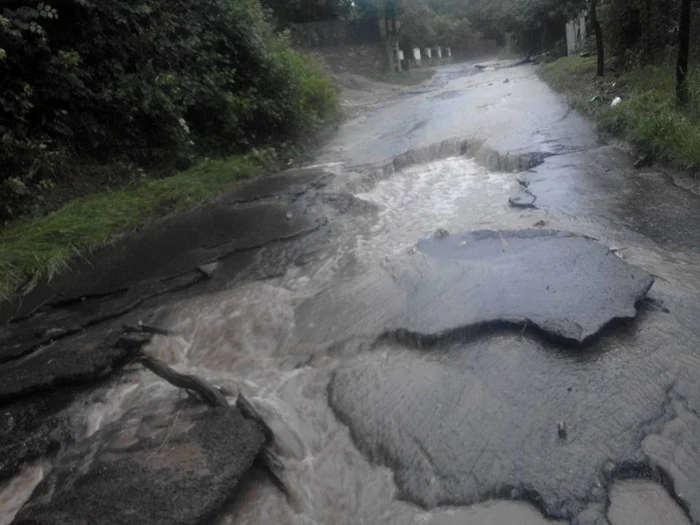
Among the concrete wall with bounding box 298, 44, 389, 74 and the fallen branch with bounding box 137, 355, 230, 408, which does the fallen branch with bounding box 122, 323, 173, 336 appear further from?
the concrete wall with bounding box 298, 44, 389, 74

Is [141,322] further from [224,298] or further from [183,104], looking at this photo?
[183,104]

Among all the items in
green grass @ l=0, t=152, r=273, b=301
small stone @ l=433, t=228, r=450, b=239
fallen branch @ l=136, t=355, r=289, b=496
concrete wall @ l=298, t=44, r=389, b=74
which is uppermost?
concrete wall @ l=298, t=44, r=389, b=74

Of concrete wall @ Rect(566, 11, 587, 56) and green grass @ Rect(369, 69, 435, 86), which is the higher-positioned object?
concrete wall @ Rect(566, 11, 587, 56)

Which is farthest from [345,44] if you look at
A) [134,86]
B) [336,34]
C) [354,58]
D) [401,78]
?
[134,86]

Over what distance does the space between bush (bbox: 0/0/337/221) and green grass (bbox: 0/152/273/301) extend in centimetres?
49

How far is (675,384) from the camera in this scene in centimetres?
322

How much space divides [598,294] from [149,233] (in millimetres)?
5352

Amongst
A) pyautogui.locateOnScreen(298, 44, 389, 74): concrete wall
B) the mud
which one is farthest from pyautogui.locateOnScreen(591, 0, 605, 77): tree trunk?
pyautogui.locateOnScreen(298, 44, 389, 74): concrete wall

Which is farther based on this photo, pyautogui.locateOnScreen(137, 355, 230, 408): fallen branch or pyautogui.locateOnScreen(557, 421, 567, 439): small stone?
pyautogui.locateOnScreen(137, 355, 230, 408): fallen branch

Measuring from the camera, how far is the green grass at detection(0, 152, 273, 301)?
19.4 feet

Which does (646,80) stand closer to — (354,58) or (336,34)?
(354,58)

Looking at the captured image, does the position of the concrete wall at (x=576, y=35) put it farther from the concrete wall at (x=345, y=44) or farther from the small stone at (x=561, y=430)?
the small stone at (x=561, y=430)

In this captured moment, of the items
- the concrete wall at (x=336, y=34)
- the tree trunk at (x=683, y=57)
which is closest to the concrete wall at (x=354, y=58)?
the concrete wall at (x=336, y=34)

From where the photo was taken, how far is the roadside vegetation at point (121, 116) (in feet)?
22.2
